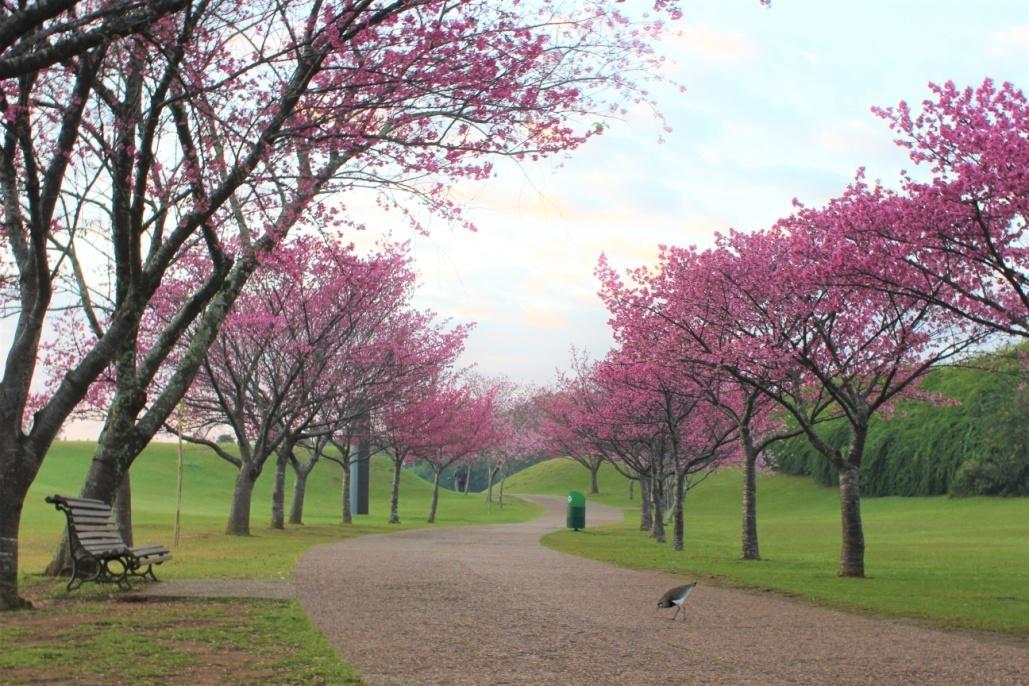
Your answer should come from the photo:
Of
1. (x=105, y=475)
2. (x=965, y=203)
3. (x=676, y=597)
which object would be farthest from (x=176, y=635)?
(x=965, y=203)

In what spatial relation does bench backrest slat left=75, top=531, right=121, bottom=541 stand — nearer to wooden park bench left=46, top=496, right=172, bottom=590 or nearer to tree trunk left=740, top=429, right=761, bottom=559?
wooden park bench left=46, top=496, right=172, bottom=590

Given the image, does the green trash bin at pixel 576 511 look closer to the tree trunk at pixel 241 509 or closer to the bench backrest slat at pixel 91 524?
the tree trunk at pixel 241 509

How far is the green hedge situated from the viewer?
187 feet

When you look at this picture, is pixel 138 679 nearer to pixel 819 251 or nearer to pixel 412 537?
pixel 819 251

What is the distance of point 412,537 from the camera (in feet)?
109

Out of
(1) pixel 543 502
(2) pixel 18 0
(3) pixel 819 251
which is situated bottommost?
(1) pixel 543 502

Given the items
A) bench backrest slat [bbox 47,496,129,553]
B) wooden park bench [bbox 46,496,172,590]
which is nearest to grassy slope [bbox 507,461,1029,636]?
wooden park bench [bbox 46,496,172,590]

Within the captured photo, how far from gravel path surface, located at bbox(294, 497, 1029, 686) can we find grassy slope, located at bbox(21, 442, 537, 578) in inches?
142

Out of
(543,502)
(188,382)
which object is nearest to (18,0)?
(188,382)

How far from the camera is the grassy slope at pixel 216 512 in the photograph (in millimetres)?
21344

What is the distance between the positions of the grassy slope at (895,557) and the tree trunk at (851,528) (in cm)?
38

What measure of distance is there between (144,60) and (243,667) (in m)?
6.53

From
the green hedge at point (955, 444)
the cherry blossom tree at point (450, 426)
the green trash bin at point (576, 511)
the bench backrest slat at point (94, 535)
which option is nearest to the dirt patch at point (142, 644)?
the bench backrest slat at point (94, 535)

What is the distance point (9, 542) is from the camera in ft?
37.7
